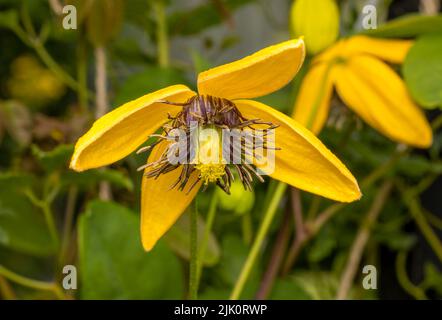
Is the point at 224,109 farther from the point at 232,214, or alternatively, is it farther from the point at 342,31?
the point at 342,31

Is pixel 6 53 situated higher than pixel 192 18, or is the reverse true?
pixel 6 53

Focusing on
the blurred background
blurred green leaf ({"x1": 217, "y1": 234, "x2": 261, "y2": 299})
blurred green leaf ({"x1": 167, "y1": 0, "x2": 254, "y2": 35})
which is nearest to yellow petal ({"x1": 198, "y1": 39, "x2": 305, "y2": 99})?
the blurred background

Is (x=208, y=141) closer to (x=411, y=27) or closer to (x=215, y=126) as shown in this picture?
(x=215, y=126)

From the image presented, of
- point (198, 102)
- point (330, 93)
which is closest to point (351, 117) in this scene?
point (330, 93)

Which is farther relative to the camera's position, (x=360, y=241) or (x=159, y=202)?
(x=360, y=241)

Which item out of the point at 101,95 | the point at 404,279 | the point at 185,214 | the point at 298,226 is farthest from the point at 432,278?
the point at 101,95
